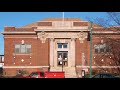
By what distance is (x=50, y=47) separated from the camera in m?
61.3

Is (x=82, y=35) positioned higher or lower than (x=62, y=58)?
higher

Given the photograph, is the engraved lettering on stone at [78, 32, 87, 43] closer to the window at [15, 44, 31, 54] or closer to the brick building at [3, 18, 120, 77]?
the brick building at [3, 18, 120, 77]

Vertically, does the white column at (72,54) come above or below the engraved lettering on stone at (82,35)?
below

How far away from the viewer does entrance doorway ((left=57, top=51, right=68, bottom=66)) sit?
61.8 m

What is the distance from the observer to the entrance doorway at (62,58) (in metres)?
61.8

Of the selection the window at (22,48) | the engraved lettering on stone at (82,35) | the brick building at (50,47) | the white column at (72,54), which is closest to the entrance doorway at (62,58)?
the brick building at (50,47)

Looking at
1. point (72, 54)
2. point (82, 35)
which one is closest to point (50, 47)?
point (72, 54)

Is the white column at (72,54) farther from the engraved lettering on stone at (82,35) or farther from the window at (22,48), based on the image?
the window at (22,48)

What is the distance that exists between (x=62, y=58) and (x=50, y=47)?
300 centimetres

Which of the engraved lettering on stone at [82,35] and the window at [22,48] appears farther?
the window at [22,48]

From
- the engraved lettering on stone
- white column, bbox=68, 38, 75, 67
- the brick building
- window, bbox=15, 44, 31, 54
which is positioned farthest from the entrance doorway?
window, bbox=15, 44, 31, 54

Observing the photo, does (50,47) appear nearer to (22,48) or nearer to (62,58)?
(62,58)

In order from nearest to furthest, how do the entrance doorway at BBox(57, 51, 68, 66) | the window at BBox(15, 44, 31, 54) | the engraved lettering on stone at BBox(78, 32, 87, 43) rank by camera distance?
the engraved lettering on stone at BBox(78, 32, 87, 43) → the entrance doorway at BBox(57, 51, 68, 66) → the window at BBox(15, 44, 31, 54)
